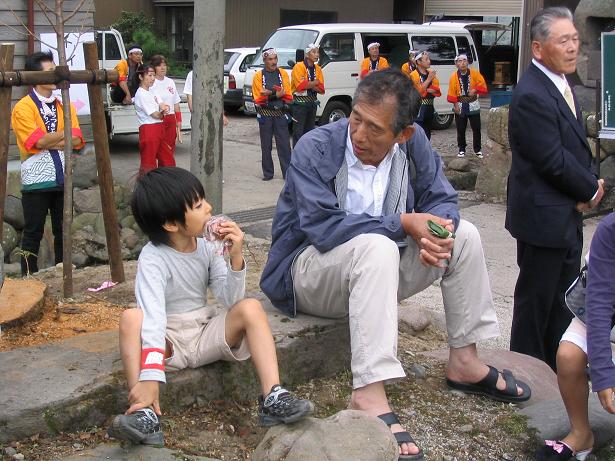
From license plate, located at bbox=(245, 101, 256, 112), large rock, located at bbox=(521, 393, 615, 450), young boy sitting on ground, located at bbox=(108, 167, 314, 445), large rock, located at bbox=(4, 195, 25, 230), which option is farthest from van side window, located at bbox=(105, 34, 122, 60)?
large rock, located at bbox=(521, 393, 615, 450)

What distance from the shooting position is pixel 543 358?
4215 mm

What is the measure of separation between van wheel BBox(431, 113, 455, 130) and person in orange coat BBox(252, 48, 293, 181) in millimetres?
5778

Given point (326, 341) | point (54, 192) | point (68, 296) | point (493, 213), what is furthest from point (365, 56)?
point (326, 341)

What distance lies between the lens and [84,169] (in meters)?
9.77

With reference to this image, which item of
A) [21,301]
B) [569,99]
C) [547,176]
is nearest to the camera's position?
[547,176]

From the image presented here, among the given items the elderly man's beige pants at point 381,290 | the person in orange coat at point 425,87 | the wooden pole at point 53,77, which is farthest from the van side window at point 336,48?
the elderly man's beige pants at point 381,290

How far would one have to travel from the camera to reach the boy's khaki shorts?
9.89ft

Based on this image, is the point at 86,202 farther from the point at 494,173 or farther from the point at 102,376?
the point at 102,376

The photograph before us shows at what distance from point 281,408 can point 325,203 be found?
910 mm

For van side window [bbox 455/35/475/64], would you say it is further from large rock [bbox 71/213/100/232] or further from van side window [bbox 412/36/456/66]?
large rock [bbox 71/213/100/232]

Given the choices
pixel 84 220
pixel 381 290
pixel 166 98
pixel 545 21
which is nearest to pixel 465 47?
pixel 166 98

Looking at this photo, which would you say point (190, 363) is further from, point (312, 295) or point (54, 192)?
point (54, 192)

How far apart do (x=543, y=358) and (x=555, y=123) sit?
1.21 meters

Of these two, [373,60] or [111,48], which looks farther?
[373,60]
